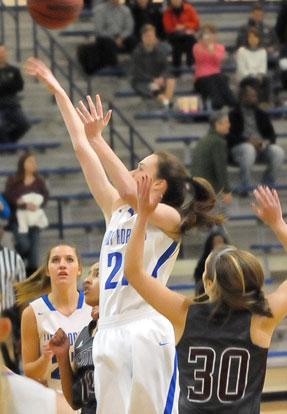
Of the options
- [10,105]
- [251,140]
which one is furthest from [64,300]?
[251,140]

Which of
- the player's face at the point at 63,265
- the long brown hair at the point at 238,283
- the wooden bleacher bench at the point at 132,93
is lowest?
the wooden bleacher bench at the point at 132,93

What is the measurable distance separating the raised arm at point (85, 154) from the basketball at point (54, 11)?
40.5 inches

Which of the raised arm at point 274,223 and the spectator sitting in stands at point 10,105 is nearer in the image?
the raised arm at point 274,223

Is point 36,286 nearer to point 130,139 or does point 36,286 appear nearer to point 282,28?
point 130,139

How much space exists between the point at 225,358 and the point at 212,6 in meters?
11.0

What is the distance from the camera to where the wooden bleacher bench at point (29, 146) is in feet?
36.3

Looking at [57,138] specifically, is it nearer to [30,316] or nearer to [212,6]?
[212,6]

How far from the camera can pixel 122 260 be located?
4.38m

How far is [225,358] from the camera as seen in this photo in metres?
3.78

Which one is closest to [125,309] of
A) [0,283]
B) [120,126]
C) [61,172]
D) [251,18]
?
[0,283]

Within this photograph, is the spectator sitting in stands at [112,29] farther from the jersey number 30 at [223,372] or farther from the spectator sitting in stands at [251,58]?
the jersey number 30 at [223,372]

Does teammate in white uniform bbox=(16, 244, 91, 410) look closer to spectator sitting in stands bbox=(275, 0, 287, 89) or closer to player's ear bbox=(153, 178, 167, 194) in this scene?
player's ear bbox=(153, 178, 167, 194)

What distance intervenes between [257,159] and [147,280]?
25.9 feet

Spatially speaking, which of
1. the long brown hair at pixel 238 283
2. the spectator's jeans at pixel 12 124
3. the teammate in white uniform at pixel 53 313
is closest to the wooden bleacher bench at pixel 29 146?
the spectator's jeans at pixel 12 124
